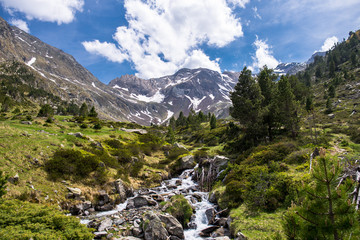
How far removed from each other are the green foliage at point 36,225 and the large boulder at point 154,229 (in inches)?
186

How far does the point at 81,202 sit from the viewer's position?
17.5 meters

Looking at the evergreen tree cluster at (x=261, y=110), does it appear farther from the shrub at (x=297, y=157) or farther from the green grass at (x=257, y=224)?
the green grass at (x=257, y=224)

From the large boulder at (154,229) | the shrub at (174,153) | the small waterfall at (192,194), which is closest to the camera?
the large boulder at (154,229)

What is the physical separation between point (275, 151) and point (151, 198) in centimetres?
1643

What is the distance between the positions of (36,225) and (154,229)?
7180 mm

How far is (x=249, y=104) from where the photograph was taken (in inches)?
1190

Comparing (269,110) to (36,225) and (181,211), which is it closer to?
(181,211)

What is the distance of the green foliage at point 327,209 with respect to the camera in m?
4.13

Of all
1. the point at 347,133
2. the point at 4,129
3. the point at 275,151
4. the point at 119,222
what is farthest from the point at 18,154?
the point at 347,133

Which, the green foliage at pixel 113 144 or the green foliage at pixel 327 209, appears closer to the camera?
the green foliage at pixel 327 209

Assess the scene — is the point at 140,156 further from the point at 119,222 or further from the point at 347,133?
the point at 347,133

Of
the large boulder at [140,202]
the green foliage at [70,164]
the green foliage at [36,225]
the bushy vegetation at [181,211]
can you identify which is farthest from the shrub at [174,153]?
the green foliage at [36,225]

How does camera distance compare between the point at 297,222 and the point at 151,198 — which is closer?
the point at 297,222

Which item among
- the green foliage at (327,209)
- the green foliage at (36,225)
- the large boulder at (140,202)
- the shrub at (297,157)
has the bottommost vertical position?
the large boulder at (140,202)
